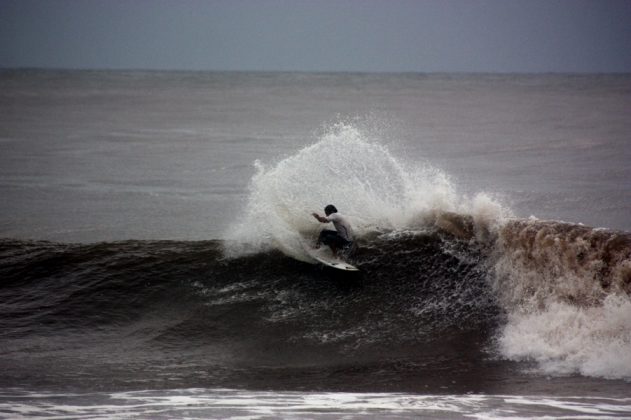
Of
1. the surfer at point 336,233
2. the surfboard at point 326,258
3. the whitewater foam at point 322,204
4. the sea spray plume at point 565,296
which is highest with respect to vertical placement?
the whitewater foam at point 322,204

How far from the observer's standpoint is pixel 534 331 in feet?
44.3

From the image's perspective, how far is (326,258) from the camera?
15.8 meters

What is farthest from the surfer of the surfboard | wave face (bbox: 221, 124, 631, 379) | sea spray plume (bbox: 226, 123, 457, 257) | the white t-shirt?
sea spray plume (bbox: 226, 123, 457, 257)

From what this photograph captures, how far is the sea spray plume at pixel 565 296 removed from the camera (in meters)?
12.6

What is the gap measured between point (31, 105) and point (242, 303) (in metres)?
72.8

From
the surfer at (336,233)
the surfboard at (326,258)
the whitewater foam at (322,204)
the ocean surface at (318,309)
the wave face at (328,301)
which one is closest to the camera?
the ocean surface at (318,309)

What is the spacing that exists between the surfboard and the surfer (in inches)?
6.2

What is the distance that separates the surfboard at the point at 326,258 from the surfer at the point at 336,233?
157 millimetres

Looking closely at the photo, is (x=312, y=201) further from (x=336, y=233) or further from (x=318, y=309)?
(x=318, y=309)

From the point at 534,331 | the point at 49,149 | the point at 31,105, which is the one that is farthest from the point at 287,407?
the point at 31,105

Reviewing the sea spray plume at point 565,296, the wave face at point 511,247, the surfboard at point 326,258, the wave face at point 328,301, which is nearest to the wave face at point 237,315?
the wave face at point 328,301

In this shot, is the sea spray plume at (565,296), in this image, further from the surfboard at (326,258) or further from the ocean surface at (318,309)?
the surfboard at (326,258)

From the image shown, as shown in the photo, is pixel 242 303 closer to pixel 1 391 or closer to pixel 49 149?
pixel 1 391

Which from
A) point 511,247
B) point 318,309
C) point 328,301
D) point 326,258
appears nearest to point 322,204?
point 326,258
